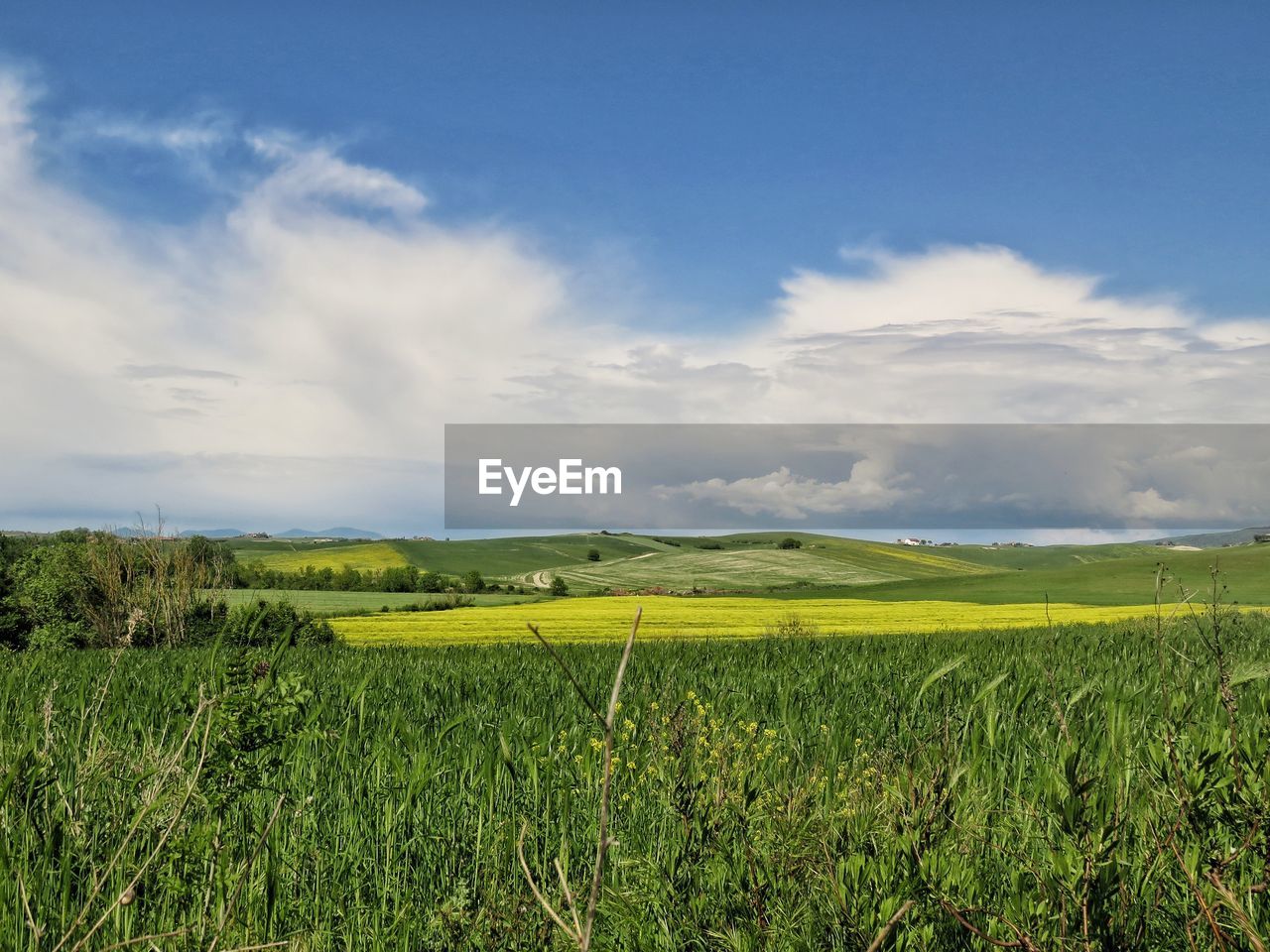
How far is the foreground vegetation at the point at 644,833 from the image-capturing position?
2.53 m

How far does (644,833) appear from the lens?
4465 mm

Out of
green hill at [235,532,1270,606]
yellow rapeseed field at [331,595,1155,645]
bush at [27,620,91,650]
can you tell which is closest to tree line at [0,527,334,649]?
bush at [27,620,91,650]

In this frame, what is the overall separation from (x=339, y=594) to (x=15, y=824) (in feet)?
169

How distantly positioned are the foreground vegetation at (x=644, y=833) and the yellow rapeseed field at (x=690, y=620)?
69.3ft

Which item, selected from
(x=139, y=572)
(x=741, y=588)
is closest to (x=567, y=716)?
(x=139, y=572)

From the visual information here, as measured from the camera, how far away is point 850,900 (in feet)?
9.21

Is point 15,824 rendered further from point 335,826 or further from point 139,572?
point 139,572

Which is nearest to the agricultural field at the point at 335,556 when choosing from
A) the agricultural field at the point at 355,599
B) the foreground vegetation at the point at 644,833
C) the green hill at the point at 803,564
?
the green hill at the point at 803,564

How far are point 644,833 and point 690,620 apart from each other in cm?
3065

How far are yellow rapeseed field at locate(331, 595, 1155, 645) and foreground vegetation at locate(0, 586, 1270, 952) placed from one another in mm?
21112

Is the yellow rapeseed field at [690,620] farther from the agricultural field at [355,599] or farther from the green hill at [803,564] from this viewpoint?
the green hill at [803,564]

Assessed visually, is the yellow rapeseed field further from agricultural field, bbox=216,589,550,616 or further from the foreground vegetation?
the foreground vegetation

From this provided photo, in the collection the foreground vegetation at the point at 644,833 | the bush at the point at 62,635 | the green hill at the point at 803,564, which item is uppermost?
the foreground vegetation at the point at 644,833

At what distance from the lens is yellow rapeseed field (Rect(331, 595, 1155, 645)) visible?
2939cm
